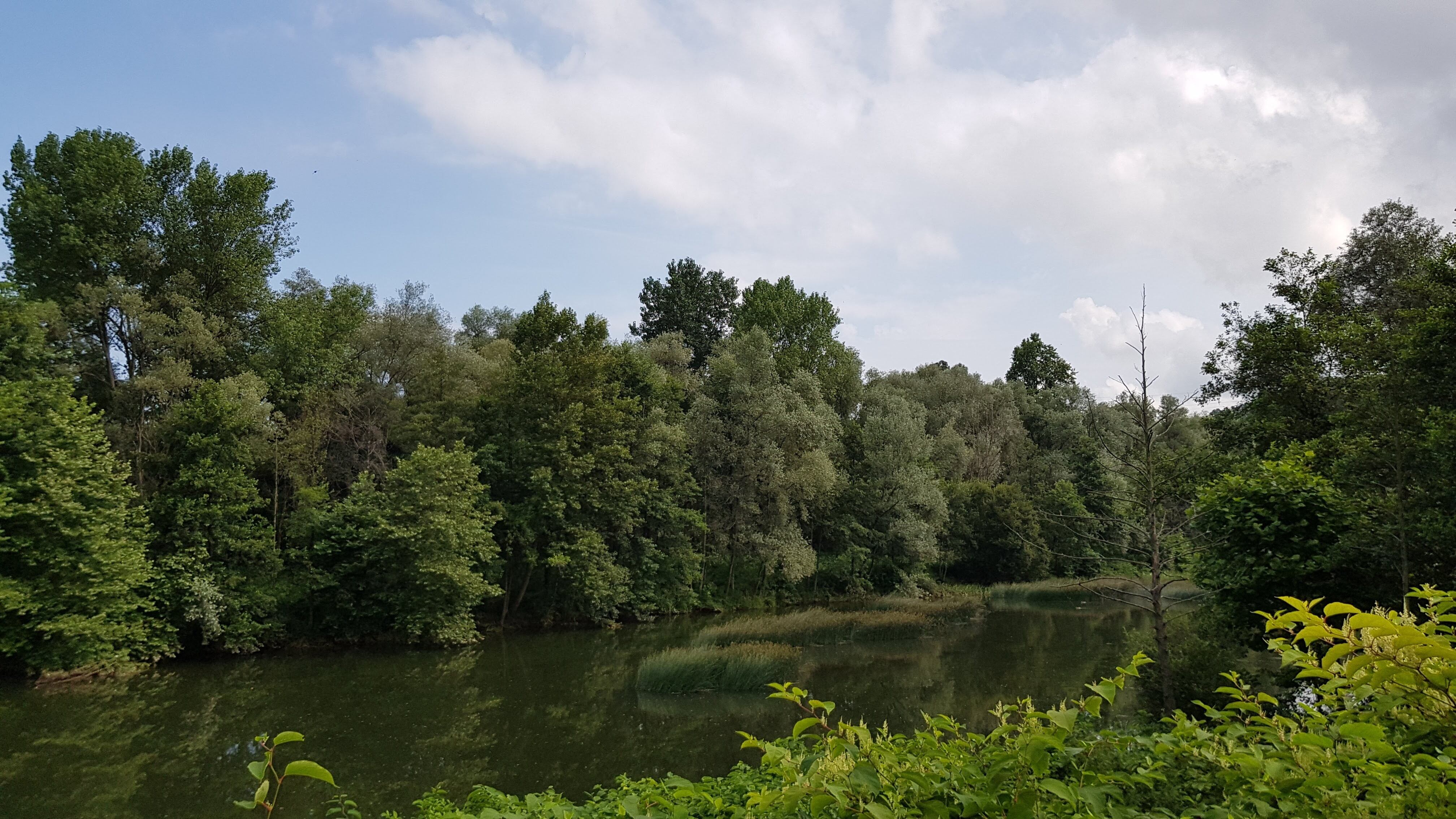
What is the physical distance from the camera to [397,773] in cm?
1095

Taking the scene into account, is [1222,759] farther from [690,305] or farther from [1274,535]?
[690,305]

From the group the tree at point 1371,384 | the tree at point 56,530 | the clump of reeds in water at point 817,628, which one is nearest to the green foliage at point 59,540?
the tree at point 56,530

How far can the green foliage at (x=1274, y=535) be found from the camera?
31.8ft

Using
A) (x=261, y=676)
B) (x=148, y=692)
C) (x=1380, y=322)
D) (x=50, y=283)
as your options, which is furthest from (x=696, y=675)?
(x=50, y=283)

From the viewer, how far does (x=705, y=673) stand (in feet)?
54.0

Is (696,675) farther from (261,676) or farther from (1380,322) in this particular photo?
(1380,322)

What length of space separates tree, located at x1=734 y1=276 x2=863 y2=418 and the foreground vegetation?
115ft

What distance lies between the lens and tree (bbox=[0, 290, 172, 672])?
52.4 ft

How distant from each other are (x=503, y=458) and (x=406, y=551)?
5784mm

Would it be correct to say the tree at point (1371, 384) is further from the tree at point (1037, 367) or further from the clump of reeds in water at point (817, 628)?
the tree at point (1037, 367)

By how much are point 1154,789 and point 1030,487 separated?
44.4m

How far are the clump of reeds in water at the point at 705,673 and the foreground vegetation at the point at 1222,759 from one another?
13900 millimetres

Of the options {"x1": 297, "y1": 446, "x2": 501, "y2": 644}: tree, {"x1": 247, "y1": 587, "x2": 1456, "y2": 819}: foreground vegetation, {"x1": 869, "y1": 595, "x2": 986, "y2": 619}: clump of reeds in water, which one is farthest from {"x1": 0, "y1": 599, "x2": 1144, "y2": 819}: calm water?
{"x1": 247, "y1": 587, "x2": 1456, "y2": 819}: foreground vegetation

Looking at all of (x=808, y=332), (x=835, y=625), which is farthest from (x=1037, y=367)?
(x=835, y=625)
